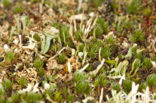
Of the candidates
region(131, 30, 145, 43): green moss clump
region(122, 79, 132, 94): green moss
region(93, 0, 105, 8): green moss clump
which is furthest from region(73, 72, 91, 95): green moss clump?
region(93, 0, 105, 8): green moss clump

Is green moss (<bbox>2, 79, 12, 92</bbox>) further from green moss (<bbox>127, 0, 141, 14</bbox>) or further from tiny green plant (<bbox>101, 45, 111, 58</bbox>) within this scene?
green moss (<bbox>127, 0, 141, 14</bbox>)

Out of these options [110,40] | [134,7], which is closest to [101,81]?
[110,40]

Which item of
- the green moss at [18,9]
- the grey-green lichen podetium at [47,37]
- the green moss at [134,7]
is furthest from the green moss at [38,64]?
the green moss at [134,7]

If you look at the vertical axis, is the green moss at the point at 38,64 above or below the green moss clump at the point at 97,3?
below

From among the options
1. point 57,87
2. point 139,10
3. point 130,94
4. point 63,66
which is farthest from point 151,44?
point 57,87

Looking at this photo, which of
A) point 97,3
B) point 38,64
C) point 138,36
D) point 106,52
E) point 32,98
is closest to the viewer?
point 32,98

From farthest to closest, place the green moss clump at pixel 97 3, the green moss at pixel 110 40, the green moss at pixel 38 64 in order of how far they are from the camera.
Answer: the green moss clump at pixel 97 3 → the green moss at pixel 110 40 → the green moss at pixel 38 64

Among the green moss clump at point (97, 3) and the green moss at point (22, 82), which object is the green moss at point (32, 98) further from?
the green moss clump at point (97, 3)

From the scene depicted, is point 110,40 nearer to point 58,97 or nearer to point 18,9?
point 58,97
